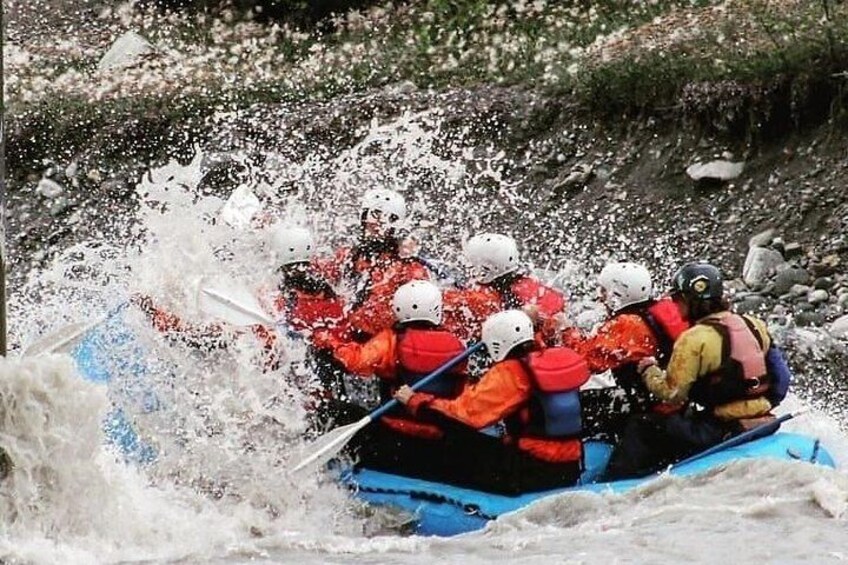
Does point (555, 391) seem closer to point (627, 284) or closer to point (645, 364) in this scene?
point (645, 364)

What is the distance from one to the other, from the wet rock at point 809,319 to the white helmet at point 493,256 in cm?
Result: 306

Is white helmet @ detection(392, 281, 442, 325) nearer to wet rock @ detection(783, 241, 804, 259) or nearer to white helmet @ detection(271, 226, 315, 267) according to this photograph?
white helmet @ detection(271, 226, 315, 267)

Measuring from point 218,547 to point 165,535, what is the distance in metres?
0.24

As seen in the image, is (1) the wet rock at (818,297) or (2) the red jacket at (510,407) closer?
(2) the red jacket at (510,407)

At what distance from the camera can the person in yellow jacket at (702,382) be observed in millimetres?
7465

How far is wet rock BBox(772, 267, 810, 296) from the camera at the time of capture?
11.2 m

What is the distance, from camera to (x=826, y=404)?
391 inches

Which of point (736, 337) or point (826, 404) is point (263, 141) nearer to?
point (826, 404)

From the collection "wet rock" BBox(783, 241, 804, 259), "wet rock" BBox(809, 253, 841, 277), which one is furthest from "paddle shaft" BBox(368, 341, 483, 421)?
"wet rock" BBox(783, 241, 804, 259)

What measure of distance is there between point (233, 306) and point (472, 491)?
1.87m

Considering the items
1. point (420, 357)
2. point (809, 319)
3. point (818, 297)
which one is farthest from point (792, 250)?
point (420, 357)

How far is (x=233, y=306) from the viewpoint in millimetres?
8609

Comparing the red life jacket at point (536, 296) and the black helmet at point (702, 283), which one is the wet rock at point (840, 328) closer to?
the red life jacket at point (536, 296)

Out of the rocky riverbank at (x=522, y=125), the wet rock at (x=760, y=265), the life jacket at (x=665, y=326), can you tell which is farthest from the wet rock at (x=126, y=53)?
the life jacket at (x=665, y=326)
